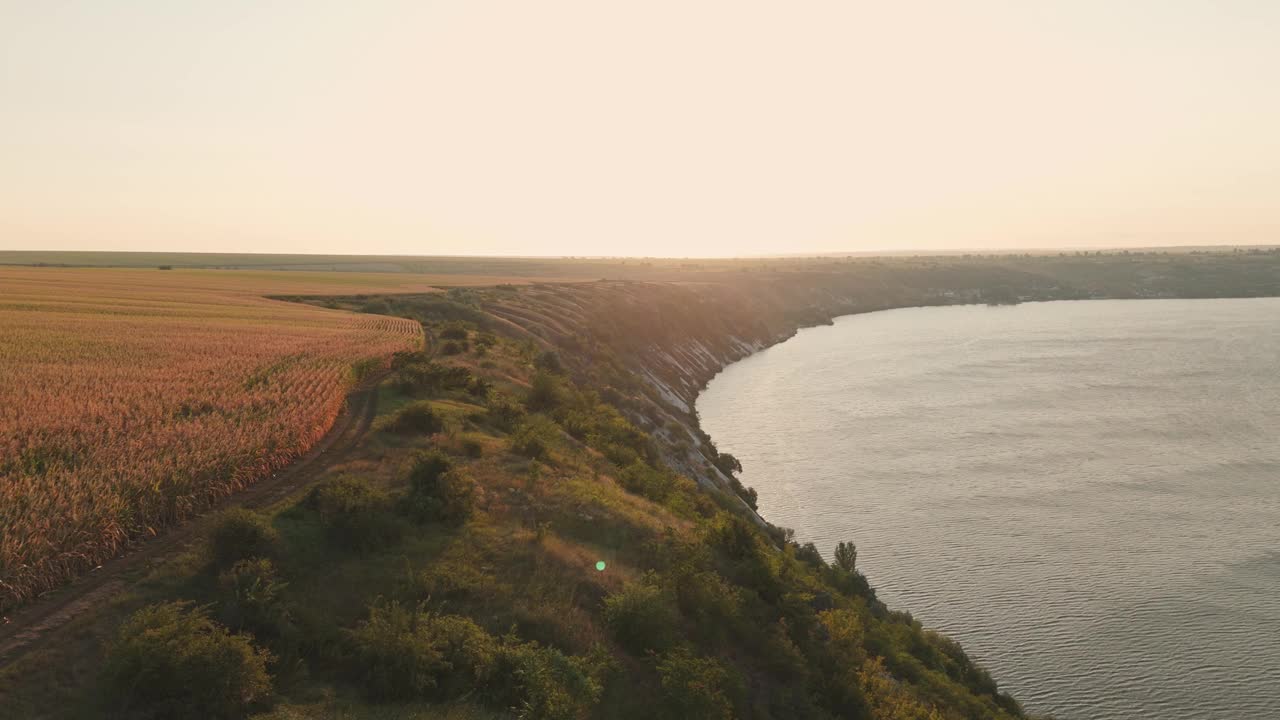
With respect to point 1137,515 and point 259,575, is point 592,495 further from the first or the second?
point 1137,515

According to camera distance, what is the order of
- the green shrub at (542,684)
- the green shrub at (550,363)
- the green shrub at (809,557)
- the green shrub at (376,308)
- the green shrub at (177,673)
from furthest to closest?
the green shrub at (376,308) → the green shrub at (550,363) → the green shrub at (809,557) → the green shrub at (542,684) → the green shrub at (177,673)

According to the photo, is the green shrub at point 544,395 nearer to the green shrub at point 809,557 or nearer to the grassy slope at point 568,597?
the grassy slope at point 568,597

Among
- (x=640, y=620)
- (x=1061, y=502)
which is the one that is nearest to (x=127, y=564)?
(x=640, y=620)

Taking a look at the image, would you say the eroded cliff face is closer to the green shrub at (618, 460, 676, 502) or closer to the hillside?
the green shrub at (618, 460, 676, 502)

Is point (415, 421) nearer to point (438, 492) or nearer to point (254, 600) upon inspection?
point (438, 492)

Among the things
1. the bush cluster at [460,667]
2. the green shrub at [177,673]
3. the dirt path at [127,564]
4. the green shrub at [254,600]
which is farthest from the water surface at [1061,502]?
the green shrub at [177,673]

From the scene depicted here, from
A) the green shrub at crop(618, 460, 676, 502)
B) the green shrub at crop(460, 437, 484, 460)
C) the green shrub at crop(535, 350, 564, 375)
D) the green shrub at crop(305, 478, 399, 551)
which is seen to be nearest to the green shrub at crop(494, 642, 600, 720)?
the green shrub at crop(305, 478, 399, 551)
